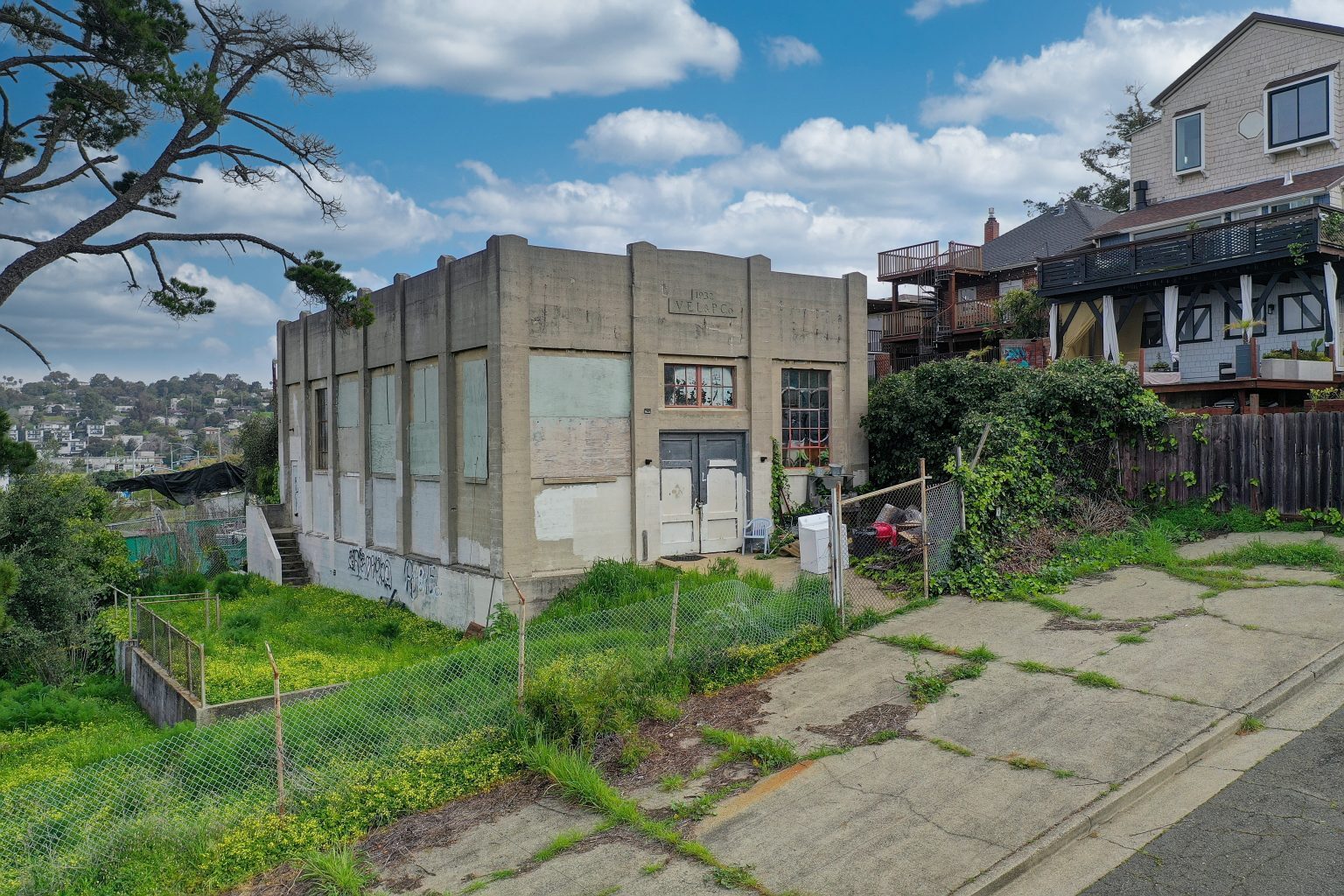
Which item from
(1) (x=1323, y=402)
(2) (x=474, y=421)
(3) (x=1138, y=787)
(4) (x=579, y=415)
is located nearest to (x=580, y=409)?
(4) (x=579, y=415)

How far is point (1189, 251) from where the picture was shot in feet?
78.6

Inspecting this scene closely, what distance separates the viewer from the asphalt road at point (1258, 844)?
17.9ft

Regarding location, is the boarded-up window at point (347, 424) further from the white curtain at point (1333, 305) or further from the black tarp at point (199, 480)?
the white curtain at point (1333, 305)

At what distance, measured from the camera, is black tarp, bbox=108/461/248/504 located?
35.0 m

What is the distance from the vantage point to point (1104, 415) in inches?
610

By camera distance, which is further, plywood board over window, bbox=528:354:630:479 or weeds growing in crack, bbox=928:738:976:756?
plywood board over window, bbox=528:354:630:479

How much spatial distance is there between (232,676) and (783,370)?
1174 cm

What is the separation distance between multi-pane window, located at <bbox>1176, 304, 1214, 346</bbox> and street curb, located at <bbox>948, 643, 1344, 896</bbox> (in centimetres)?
1862

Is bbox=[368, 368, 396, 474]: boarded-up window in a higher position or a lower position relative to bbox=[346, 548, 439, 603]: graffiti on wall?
higher

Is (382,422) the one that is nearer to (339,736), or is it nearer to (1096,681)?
(339,736)

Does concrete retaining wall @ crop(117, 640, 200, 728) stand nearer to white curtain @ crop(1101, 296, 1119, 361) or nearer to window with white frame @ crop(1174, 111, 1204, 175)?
white curtain @ crop(1101, 296, 1119, 361)

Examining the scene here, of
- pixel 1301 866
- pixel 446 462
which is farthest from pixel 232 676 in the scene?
pixel 1301 866

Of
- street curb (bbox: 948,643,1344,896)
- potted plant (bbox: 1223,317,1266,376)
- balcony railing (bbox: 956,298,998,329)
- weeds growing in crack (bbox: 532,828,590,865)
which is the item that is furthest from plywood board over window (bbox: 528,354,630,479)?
balcony railing (bbox: 956,298,998,329)

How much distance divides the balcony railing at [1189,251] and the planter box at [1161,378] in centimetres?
365
